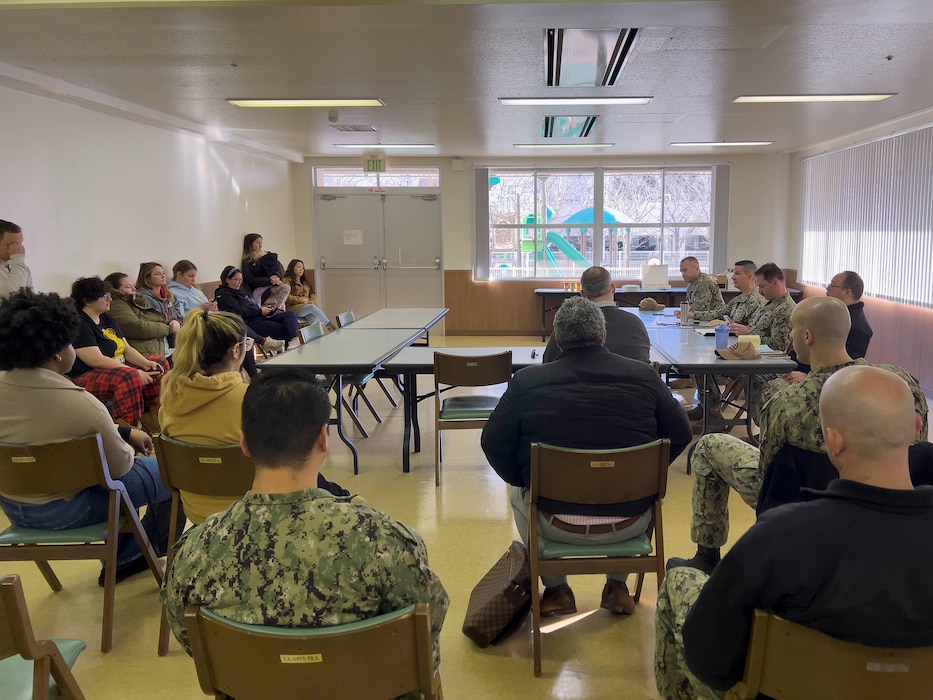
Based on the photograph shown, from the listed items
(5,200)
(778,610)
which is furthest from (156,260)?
(778,610)

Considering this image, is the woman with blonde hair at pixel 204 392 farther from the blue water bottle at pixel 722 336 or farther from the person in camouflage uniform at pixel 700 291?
the person in camouflage uniform at pixel 700 291

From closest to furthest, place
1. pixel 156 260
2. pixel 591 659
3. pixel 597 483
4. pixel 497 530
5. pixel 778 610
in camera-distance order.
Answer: pixel 778 610 < pixel 597 483 < pixel 591 659 < pixel 497 530 < pixel 156 260

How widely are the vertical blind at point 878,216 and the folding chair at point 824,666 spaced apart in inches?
250

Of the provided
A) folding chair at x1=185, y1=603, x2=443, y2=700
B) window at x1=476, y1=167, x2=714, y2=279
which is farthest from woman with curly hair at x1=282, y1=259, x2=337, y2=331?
folding chair at x1=185, y1=603, x2=443, y2=700

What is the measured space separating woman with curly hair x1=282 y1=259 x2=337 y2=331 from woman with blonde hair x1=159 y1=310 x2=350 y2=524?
→ 5.36 metres

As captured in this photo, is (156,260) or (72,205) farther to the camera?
(156,260)

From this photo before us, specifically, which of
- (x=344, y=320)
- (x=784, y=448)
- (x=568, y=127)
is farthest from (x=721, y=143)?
(x=784, y=448)

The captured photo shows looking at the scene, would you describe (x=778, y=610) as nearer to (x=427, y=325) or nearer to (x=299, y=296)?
(x=427, y=325)

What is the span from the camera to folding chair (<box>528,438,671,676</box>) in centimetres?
229

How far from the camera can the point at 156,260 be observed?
22.2ft

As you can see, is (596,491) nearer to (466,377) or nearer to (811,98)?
(466,377)

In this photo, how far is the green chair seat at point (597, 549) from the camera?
A: 2363mm

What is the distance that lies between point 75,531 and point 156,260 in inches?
185

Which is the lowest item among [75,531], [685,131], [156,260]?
[75,531]
